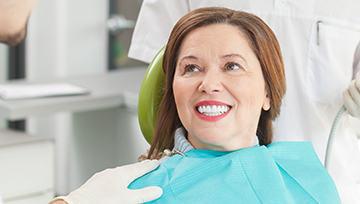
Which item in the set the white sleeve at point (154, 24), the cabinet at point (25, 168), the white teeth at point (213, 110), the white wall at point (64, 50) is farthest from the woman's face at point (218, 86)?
the white wall at point (64, 50)

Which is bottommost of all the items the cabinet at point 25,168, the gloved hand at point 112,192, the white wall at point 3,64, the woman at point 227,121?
the cabinet at point 25,168

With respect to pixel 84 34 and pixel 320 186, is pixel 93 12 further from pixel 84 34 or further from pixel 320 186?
pixel 320 186

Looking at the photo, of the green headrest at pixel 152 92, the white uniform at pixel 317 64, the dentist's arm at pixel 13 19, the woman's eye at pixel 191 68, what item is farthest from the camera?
the white uniform at pixel 317 64

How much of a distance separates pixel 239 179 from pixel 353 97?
1.51ft

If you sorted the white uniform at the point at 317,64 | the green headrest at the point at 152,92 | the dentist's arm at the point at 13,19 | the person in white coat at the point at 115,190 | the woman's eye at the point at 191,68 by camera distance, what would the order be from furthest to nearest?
the white uniform at the point at 317,64 < the green headrest at the point at 152,92 < the woman's eye at the point at 191,68 < the person in white coat at the point at 115,190 < the dentist's arm at the point at 13,19

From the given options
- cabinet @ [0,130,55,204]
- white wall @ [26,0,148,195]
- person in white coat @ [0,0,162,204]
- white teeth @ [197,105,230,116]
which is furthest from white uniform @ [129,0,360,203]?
white wall @ [26,0,148,195]

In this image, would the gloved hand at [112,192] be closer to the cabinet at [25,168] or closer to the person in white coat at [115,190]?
the person in white coat at [115,190]

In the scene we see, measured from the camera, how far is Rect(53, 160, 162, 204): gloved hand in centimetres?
94

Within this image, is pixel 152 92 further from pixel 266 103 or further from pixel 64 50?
pixel 64 50

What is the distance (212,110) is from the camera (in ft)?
3.32

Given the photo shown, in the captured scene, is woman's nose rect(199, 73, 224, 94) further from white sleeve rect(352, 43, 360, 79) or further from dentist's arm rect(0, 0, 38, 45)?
white sleeve rect(352, 43, 360, 79)

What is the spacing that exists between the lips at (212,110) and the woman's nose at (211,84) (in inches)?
1.1

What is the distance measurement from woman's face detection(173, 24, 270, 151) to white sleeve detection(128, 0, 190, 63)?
383 mm

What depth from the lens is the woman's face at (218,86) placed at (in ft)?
3.33
